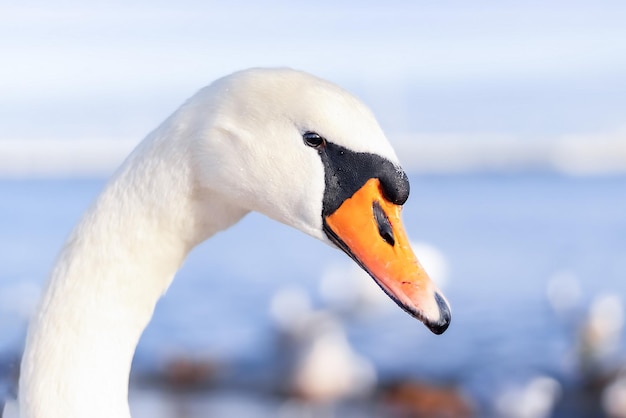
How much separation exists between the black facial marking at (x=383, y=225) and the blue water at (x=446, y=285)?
8.26ft

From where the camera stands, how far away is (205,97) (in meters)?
1.87

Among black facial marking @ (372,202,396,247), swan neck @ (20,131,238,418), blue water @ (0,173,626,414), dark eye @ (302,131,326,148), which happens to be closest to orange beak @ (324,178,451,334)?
black facial marking @ (372,202,396,247)

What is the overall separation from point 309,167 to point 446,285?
8.76 m

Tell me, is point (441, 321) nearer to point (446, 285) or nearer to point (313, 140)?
point (313, 140)

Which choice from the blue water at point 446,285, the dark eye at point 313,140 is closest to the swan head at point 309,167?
the dark eye at point 313,140

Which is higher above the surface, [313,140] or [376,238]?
[313,140]

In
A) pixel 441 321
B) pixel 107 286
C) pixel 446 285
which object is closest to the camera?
pixel 441 321

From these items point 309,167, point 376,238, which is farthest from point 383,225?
point 309,167

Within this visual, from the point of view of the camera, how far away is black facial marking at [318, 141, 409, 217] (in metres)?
1.79

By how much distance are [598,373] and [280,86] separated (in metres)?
6.13

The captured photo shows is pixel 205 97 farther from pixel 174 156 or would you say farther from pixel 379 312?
pixel 379 312

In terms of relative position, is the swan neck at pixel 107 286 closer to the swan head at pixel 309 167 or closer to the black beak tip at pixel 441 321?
the swan head at pixel 309 167

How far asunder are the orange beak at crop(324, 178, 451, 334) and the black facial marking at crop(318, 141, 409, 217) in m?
0.01

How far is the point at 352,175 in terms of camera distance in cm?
181
